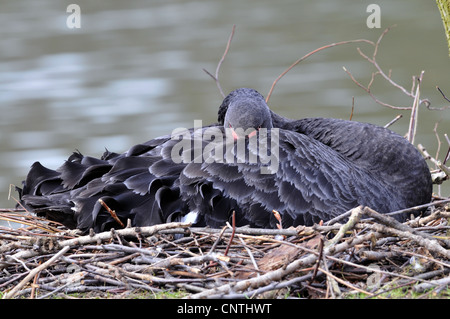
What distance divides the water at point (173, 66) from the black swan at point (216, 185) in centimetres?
377

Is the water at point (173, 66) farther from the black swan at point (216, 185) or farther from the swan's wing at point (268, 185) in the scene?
the swan's wing at point (268, 185)

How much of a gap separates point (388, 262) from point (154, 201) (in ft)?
4.09

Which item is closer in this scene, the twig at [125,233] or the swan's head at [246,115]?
the twig at [125,233]

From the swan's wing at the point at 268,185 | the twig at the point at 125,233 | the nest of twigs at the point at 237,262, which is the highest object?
the swan's wing at the point at 268,185

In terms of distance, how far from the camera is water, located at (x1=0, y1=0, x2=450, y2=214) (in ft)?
29.6

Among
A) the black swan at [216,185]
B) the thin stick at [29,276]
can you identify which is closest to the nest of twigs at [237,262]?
the thin stick at [29,276]

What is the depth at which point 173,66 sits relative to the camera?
10633mm

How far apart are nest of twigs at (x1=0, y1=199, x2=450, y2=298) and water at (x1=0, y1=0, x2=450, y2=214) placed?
4.62m

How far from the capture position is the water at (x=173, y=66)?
9031 mm

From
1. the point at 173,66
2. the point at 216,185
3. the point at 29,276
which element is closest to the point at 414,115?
the point at 216,185

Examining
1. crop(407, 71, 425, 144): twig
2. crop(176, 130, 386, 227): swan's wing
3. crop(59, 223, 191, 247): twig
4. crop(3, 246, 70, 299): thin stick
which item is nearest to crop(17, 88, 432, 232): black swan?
crop(176, 130, 386, 227): swan's wing

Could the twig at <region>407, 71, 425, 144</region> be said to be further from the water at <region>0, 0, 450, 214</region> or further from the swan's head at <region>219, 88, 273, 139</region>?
the water at <region>0, 0, 450, 214</region>

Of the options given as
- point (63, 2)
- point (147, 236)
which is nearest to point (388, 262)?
point (147, 236)
